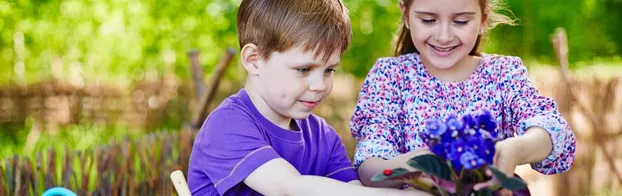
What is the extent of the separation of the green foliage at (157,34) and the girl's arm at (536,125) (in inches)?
271

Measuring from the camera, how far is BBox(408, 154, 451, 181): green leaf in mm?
1766

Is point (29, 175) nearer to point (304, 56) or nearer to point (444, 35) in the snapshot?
point (304, 56)

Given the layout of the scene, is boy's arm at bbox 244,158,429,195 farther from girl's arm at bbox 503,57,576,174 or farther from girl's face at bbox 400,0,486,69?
girl's face at bbox 400,0,486,69

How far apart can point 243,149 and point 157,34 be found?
1017cm

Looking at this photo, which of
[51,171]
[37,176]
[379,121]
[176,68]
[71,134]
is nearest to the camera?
[379,121]

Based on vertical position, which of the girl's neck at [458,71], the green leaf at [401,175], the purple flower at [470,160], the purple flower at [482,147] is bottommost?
the green leaf at [401,175]

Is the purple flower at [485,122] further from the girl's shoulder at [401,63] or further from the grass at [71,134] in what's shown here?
the grass at [71,134]

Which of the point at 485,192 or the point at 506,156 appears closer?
the point at 485,192

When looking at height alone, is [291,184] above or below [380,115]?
below

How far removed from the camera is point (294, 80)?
7.64 ft

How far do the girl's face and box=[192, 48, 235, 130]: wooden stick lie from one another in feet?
12.0

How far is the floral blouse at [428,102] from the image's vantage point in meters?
2.49

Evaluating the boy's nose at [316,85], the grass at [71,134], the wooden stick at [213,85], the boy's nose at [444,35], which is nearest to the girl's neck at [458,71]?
the boy's nose at [444,35]

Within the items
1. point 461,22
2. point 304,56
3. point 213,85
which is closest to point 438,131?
point 304,56
